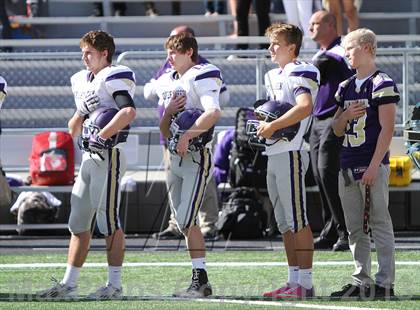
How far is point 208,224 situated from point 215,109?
280cm

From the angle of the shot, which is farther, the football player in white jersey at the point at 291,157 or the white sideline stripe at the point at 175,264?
the white sideline stripe at the point at 175,264

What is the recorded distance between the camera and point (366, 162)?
6.47m

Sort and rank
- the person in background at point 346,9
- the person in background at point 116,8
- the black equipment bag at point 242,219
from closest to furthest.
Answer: the black equipment bag at point 242,219 < the person in background at point 346,9 < the person in background at point 116,8

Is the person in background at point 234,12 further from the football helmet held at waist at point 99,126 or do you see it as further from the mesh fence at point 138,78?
the football helmet held at waist at point 99,126

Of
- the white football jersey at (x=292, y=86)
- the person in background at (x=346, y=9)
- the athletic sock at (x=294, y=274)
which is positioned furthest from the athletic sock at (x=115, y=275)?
the person in background at (x=346, y=9)

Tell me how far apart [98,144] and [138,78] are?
4.34 metres

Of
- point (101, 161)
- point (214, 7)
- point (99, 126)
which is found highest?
point (214, 7)

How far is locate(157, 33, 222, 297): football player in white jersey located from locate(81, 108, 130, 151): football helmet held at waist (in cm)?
33

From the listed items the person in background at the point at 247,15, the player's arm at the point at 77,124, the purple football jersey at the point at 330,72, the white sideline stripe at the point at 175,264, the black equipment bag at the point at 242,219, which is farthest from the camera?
the person in background at the point at 247,15

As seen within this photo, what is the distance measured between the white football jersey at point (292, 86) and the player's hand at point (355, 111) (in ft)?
0.96

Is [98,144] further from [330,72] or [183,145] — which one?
[330,72]

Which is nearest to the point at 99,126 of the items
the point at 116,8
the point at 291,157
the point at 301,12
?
the point at 291,157

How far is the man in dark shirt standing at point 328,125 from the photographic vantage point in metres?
8.57

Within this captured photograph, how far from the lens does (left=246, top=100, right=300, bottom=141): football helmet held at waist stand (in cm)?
658
